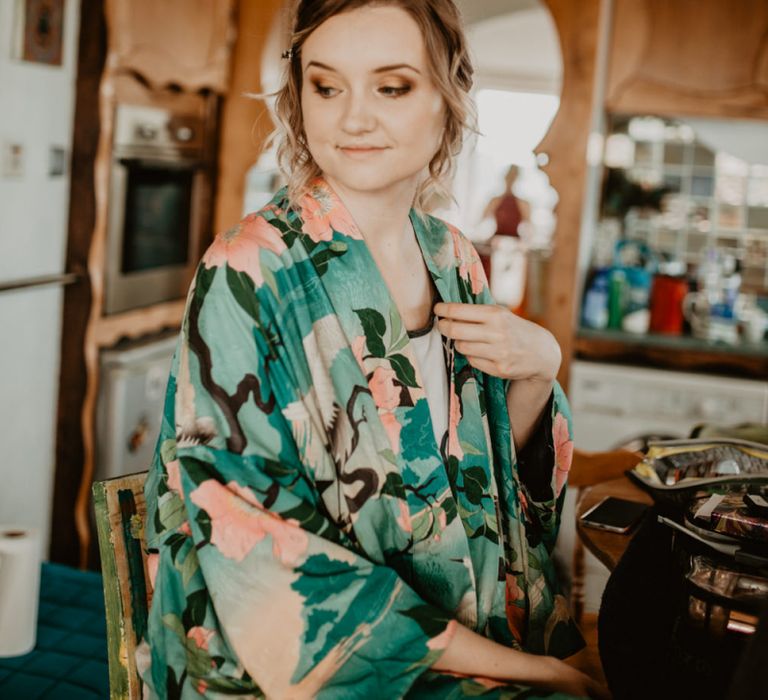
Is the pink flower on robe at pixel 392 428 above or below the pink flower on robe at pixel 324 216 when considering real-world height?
below

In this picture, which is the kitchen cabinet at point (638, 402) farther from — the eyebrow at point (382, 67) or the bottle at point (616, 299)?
the eyebrow at point (382, 67)

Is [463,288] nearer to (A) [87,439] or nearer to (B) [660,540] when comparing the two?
(B) [660,540]

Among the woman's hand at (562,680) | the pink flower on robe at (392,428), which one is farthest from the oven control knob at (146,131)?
the woman's hand at (562,680)

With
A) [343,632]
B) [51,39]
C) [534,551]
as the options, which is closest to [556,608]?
[534,551]

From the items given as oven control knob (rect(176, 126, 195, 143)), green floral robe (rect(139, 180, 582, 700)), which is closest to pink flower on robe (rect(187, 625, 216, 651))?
green floral robe (rect(139, 180, 582, 700))

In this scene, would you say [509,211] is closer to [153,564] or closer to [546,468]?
[546,468]

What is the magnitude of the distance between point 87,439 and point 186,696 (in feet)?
5.95

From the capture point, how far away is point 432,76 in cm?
107

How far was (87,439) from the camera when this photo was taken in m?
2.64

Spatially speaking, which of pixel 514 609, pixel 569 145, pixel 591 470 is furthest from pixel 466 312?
pixel 569 145

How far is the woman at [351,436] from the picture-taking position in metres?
0.89

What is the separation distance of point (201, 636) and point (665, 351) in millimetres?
2572

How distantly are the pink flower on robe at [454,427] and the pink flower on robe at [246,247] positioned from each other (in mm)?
277

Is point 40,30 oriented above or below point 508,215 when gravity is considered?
above
